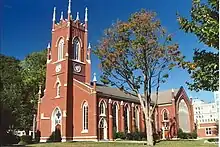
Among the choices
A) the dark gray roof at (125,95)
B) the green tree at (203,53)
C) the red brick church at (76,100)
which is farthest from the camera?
the dark gray roof at (125,95)

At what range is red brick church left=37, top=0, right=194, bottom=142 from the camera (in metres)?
29.2

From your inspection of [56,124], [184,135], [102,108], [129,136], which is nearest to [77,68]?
[102,108]

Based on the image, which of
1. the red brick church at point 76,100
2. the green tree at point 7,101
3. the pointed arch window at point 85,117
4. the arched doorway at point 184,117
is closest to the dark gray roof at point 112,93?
the red brick church at point 76,100

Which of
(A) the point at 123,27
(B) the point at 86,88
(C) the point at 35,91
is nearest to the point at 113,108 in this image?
(B) the point at 86,88

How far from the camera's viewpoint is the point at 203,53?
9594mm

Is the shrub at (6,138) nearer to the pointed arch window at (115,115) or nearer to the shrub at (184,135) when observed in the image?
the pointed arch window at (115,115)

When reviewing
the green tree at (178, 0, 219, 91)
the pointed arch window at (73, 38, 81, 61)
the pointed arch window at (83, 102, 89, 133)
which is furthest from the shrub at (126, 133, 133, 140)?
the green tree at (178, 0, 219, 91)

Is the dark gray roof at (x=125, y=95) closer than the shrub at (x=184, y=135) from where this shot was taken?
Yes

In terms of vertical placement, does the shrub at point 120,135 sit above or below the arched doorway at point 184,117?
below

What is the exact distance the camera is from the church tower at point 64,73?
1182 inches

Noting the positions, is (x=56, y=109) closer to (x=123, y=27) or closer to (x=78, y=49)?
(x=78, y=49)

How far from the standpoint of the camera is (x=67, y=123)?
29.0 m

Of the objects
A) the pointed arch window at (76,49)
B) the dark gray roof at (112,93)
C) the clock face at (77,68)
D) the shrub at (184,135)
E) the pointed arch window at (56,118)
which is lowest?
the shrub at (184,135)

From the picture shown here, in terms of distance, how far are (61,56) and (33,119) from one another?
30.4ft
